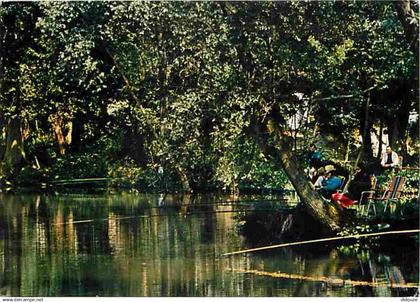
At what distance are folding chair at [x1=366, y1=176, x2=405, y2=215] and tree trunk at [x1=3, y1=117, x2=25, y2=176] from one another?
1108 cm

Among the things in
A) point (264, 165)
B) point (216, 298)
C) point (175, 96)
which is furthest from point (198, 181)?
point (216, 298)

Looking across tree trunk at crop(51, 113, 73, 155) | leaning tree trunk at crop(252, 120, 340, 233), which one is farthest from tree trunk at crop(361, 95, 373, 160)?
tree trunk at crop(51, 113, 73, 155)

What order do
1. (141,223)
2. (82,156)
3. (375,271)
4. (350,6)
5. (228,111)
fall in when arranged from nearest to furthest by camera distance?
(375,271), (350,6), (228,111), (141,223), (82,156)

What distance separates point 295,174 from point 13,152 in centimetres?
1175

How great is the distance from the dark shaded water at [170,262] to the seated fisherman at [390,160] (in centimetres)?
303

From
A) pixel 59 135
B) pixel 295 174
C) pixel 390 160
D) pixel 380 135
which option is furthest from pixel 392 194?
pixel 59 135

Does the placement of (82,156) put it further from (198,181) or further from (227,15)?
(227,15)

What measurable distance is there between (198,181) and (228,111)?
4.34 meters

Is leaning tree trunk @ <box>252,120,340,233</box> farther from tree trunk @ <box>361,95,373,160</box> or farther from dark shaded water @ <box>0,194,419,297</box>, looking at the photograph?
tree trunk @ <box>361,95,373,160</box>

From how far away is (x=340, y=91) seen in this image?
13891 mm

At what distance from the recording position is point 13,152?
23.2 metres

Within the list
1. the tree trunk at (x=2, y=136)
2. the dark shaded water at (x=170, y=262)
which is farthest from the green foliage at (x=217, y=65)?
the tree trunk at (x=2, y=136)

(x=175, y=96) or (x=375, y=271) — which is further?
(x=175, y=96)

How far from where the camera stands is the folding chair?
13766 mm
